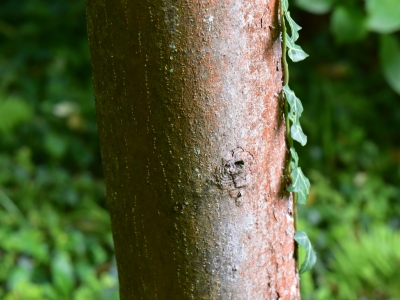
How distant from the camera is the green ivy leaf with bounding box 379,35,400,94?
7.99ft

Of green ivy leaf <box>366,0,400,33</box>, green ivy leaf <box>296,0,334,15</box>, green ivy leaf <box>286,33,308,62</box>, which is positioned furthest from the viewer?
green ivy leaf <box>296,0,334,15</box>

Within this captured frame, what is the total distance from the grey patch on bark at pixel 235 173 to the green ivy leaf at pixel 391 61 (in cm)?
199

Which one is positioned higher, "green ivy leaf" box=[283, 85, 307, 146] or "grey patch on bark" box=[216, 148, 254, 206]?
"green ivy leaf" box=[283, 85, 307, 146]

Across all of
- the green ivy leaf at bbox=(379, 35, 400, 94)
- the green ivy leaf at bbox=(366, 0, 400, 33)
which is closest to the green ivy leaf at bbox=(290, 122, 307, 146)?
the green ivy leaf at bbox=(366, 0, 400, 33)

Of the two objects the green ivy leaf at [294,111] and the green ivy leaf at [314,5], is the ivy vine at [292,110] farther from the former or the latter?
the green ivy leaf at [314,5]

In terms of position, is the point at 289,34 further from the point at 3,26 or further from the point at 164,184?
the point at 3,26

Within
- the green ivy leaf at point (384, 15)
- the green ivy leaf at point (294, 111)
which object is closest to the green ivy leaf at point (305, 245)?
the green ivy leaf at point (294, 111)

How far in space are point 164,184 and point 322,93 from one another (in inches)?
110

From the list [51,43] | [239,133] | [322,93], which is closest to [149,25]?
[239,133]

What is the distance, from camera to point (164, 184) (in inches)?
25.9

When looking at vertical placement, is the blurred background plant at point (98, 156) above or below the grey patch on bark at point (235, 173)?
below

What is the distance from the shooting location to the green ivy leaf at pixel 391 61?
2436 mm

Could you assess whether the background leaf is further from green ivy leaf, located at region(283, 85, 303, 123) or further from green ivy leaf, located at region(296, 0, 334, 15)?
green ivy leaf, located at region(283, 85, 303, 123)

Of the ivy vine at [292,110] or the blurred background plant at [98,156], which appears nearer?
the ivy vine at [292,110]
